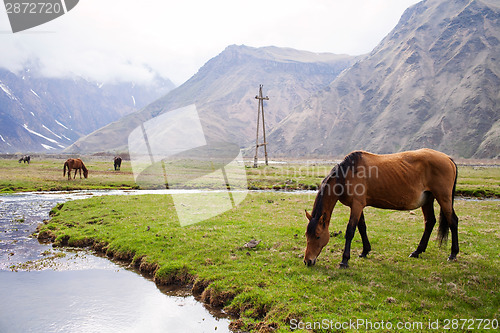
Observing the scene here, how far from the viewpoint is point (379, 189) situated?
10648 mm

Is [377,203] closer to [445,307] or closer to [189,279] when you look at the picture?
[445,307]

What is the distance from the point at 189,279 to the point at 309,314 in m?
5.12

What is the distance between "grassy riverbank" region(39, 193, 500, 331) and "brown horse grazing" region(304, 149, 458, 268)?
125cm

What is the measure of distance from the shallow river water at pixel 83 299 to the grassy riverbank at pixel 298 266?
82 cm

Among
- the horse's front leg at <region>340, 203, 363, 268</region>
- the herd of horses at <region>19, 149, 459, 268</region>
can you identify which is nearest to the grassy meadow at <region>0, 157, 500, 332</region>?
the horse's front leg at <region>340, 203, 363, 268</region>

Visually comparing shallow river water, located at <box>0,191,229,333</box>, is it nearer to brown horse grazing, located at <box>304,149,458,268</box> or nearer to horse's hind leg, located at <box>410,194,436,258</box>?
brown horse grazing, located at <box>304,149,458,268</box>

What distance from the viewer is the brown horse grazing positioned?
34.0 feet

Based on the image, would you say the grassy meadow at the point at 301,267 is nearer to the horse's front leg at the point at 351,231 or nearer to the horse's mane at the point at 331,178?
the horse's front leg at the point at 351,231

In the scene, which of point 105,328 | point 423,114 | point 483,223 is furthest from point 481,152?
point 105,328

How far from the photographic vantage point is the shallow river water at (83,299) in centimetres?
869

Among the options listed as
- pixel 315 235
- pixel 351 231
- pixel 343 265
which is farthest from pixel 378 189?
pixel 343 265

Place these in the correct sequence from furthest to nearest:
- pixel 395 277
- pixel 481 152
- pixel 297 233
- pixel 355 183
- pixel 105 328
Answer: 1. pixel 481 152
2. pixel 297 233
3. pixel 355 183
4. pixel 395 277
5. pixel 105 328

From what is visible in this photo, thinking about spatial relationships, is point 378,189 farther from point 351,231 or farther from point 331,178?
point 351,231

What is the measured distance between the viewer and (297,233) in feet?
48.7
